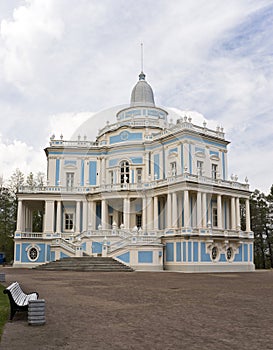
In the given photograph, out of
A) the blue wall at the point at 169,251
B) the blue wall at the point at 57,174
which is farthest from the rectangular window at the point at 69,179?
the blue wall at the point at 169,251

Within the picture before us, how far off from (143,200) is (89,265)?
9.40 metres

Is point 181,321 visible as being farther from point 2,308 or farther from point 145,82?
point 145,82

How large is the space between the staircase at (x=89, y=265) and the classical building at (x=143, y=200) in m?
1.11

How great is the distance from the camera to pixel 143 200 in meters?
35.9

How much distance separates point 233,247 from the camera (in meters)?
33.8

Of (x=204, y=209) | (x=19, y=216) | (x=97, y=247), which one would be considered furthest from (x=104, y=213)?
(x=204, y=209)

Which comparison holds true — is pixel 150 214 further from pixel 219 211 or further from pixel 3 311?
pixel 3 311

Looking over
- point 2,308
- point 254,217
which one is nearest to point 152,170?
point 254,217

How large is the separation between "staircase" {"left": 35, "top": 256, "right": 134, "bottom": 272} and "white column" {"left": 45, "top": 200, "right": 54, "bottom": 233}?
23.0ft

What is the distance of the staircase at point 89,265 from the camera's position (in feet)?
91.3

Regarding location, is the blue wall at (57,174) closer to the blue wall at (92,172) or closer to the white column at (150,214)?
the blue wall at (92,172)

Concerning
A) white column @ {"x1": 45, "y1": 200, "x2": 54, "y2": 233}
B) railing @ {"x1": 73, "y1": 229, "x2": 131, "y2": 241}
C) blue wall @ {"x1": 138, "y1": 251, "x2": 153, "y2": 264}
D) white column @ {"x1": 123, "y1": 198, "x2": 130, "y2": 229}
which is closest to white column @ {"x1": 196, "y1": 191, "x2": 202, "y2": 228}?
blue wall @ {"x1": 138, "y1": 251, "x2": 153, "y2": 264}

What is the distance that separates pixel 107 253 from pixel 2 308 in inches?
821

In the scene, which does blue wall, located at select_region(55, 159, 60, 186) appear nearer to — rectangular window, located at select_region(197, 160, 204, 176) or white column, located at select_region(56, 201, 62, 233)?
white column, located at select_region(56, 201, 62, 233)
